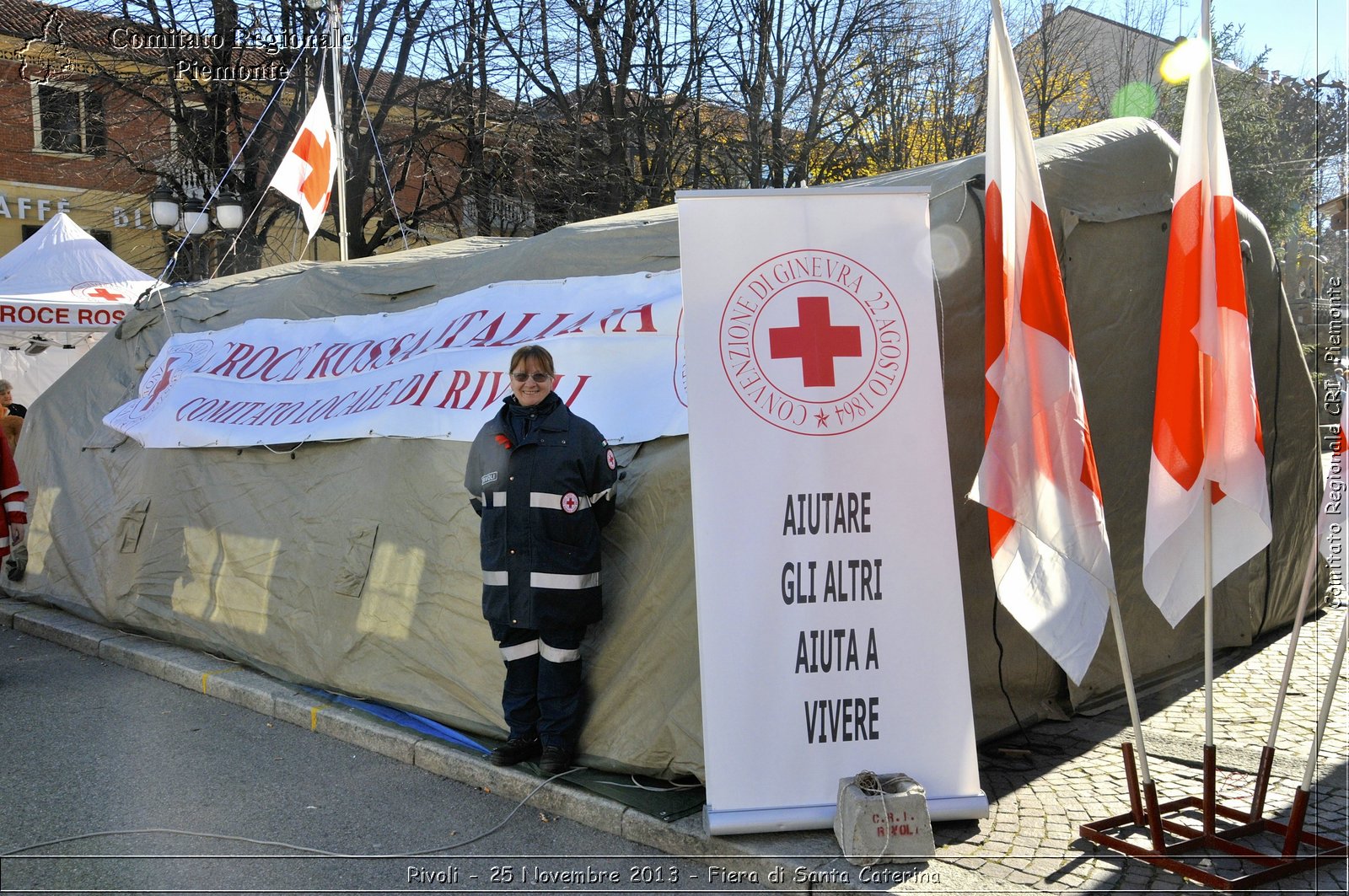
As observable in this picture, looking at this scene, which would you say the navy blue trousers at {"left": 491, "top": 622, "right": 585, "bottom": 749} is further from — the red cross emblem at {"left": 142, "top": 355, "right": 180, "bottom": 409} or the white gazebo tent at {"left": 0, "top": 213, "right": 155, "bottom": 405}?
the white gazebo tent at {"left": 0, "top": 213, "right": 155, "bottom": 405}

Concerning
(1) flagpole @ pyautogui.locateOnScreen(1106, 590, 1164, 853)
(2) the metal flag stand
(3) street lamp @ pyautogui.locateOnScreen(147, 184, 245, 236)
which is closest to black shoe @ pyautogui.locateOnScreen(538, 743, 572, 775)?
(2) the metal flag stand

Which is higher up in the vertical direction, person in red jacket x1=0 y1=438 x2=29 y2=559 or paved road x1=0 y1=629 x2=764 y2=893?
person in red jacket x1=0 y1=438 x2=29 y2=559

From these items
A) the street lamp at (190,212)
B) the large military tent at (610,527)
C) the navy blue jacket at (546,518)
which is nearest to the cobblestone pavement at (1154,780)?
the large military tent at (610,527)

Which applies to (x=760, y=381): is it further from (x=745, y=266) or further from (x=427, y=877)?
(x=427, y=877)

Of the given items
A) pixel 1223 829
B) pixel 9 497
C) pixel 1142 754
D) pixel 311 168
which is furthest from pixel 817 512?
pixel 311 168

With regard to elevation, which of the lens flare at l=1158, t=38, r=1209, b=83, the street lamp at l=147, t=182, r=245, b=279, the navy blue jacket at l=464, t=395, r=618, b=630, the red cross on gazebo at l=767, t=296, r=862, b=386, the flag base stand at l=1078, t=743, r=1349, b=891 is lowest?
the flag base stand at l=1078, t=743, r=1349, b=891

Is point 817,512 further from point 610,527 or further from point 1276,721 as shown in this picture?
point 1276,721

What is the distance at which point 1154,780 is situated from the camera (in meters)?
4.68

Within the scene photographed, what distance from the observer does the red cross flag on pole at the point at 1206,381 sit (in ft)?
13.0

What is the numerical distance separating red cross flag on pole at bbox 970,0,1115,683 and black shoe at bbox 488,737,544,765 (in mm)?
2231

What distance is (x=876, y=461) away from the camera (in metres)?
4.32

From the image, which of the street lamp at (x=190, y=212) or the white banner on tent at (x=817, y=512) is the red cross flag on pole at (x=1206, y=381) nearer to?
the white banner on tent at (x=817, y=512)

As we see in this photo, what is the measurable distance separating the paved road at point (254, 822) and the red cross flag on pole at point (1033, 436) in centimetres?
152

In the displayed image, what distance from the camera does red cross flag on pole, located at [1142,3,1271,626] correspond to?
395 centimetres
